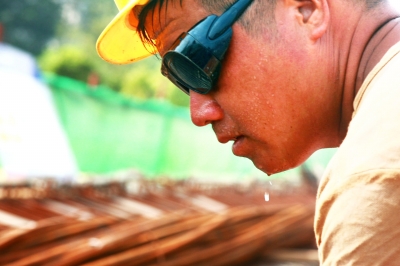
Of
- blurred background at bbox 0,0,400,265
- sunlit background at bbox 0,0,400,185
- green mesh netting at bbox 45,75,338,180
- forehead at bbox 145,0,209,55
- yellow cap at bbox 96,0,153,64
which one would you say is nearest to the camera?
forehead at bbox 145,0,209,55

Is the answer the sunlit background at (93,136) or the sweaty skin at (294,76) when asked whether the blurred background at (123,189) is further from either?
the sweaty skin at (294,76)

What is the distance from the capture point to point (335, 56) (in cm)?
110

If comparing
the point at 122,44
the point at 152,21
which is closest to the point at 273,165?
the point at 152,21

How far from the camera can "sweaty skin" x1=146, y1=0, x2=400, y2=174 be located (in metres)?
1.08

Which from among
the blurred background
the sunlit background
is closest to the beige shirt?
the blurred background

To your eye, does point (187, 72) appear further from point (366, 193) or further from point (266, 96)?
point (366, 193)

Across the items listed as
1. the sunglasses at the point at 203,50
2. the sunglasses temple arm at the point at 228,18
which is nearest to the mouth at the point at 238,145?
the sunglasses at the point at 203,50

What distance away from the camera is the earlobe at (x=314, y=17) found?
106 cm

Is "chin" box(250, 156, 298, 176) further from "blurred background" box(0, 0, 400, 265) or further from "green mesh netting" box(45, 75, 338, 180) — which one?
"green mesh netting" box(45, 75, 338, 180)

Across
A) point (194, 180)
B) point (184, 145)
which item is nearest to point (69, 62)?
point (184, 145)

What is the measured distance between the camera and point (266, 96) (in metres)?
1.13

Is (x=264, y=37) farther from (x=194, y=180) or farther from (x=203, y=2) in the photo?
(x=194, y=180)

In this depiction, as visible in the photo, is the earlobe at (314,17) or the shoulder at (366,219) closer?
the shoulder at (366,219)

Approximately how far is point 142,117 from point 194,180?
3.45 metres
